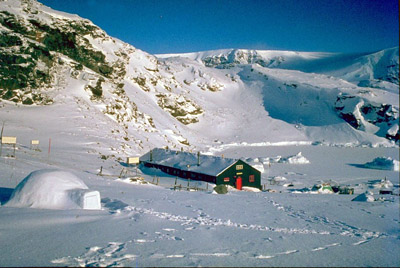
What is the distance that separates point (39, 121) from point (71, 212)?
133ft

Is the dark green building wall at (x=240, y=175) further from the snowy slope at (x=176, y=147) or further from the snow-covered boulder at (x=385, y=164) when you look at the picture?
the snow-covered boulder at (x=385, y=164)

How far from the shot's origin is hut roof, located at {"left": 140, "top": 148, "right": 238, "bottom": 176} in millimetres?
32156

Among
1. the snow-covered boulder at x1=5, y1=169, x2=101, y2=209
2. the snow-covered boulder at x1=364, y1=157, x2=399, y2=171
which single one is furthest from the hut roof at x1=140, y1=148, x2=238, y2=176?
the snow-covered boulder at x1=364, y1=157, x2=399, y2=171

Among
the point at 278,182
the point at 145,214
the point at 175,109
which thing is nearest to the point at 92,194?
the point at 145,214

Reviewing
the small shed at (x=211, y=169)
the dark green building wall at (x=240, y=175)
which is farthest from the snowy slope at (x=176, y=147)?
the dark green building wall at (x=240, y=175)

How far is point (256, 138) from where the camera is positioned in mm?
90812

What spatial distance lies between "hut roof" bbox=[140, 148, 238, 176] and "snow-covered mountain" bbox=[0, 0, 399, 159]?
805 centimetres

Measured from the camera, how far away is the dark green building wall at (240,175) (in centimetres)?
3155

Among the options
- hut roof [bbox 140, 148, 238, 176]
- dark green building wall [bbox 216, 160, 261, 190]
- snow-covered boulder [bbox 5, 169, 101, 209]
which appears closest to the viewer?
snow-covered boulder [bbox 5, 169, 101, 209]

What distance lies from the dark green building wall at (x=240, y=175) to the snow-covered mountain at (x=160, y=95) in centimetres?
1840

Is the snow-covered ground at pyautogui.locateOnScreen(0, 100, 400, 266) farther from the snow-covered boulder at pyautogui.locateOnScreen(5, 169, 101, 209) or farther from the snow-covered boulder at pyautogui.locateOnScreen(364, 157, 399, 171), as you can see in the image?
the snow-covered boulder at pyautogui.locateOnScreen(364, 157, 399, 171)

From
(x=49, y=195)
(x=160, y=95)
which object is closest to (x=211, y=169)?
(x=49, y=195)

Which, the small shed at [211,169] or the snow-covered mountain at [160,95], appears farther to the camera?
the snow-covered mountain at [160,95]

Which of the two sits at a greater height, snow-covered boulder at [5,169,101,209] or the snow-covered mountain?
the snow-covered mountain
